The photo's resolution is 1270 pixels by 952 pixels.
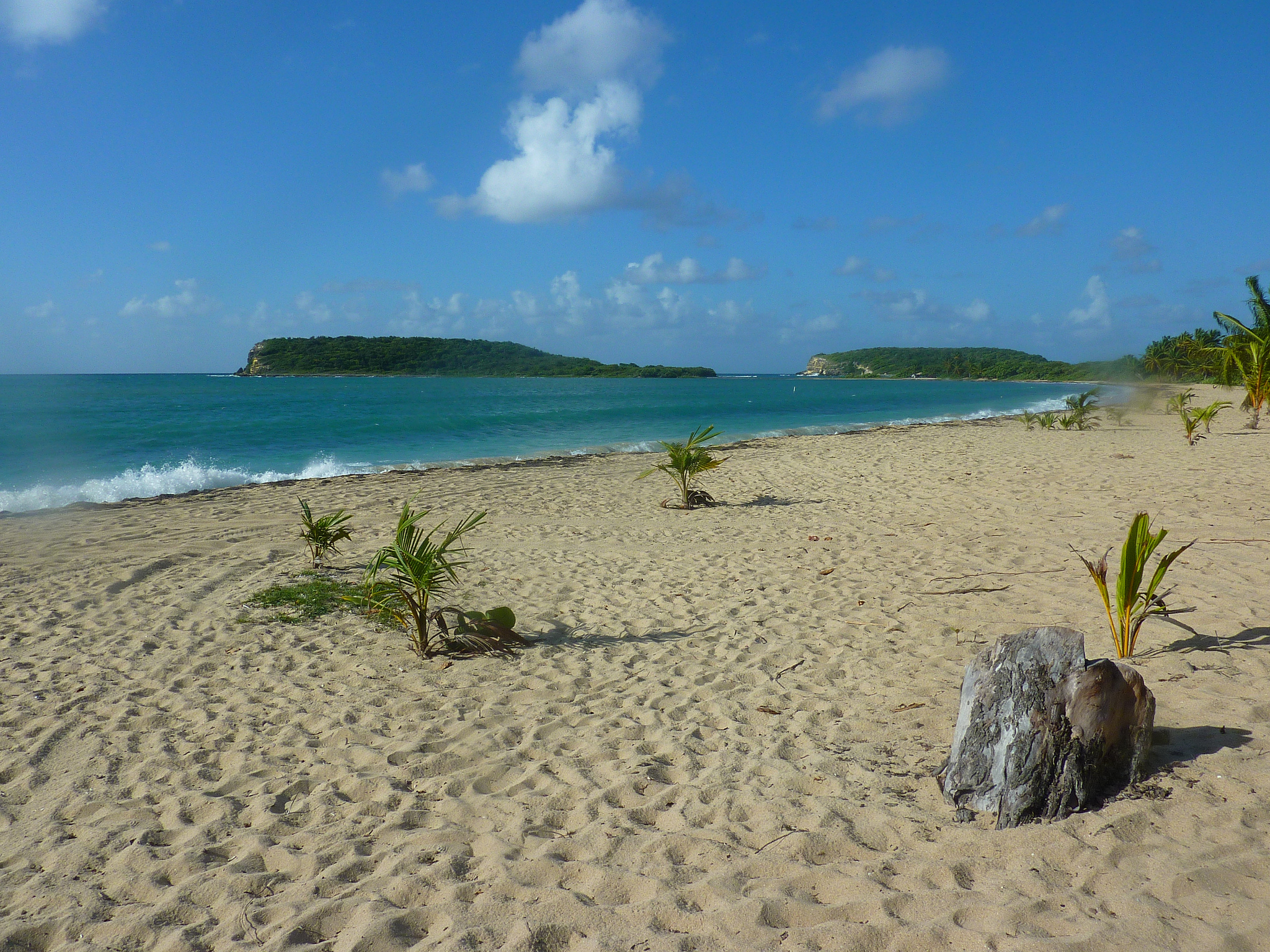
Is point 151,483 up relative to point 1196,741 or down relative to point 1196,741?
up

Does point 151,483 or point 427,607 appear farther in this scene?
point 151,483

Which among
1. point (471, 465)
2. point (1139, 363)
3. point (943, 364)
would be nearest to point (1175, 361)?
point (1139, 363)

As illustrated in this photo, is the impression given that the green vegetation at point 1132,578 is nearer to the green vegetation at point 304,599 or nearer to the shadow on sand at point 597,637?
the shadow on sand at point 597,637

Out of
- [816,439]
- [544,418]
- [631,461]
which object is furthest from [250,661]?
[544,418]

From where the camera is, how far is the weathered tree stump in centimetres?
258

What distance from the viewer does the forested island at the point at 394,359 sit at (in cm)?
11262

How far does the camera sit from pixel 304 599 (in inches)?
227

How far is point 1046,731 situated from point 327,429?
27777mm

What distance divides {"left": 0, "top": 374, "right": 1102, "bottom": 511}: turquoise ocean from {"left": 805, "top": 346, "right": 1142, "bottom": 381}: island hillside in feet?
184

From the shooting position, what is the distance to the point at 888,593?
18.2 feet

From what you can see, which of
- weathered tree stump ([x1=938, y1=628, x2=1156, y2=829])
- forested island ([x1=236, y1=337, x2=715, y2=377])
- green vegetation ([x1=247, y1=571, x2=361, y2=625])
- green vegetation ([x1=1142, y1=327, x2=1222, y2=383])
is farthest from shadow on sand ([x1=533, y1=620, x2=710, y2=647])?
forested island ([x1=236, y1=337, x2=715, y2=377])

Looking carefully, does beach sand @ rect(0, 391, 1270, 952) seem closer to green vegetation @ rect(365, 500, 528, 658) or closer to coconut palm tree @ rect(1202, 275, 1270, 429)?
green vegetation @ rect(365, 500, 528, 658)

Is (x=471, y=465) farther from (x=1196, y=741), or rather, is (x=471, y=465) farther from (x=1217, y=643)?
(x=1196, y=741)

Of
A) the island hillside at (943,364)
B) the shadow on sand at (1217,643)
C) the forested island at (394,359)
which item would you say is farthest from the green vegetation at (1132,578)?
the forested island at (394,359)
